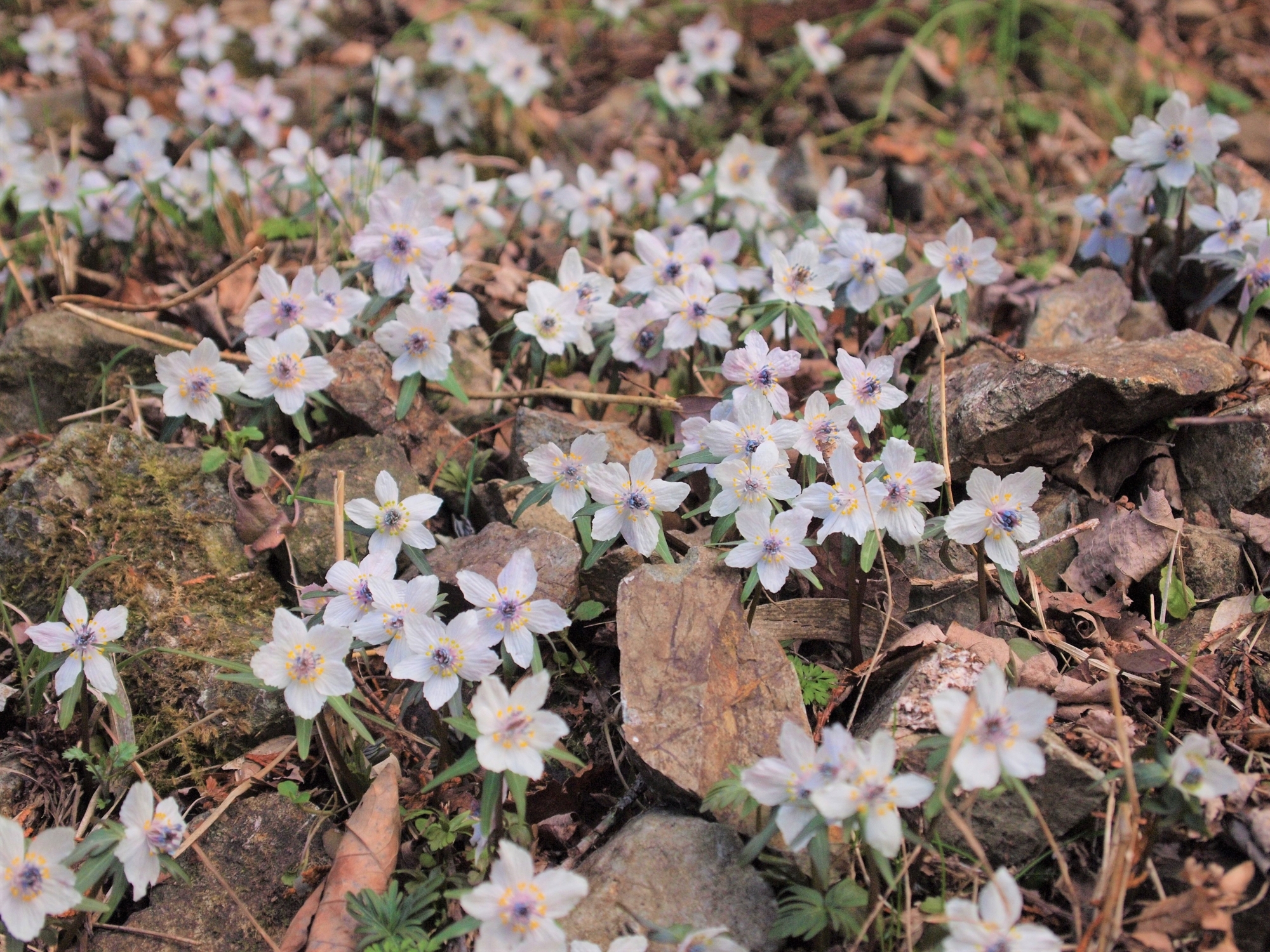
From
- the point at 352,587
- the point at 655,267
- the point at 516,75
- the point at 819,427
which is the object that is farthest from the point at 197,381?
the point at 516,75

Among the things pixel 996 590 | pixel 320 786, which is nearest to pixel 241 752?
pixel 320 786

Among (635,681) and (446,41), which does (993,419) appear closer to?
(635,681)

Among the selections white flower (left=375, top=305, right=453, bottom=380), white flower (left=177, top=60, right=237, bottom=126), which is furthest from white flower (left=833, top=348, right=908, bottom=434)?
white flower (left=177, top=60, right=237, bottom=126)

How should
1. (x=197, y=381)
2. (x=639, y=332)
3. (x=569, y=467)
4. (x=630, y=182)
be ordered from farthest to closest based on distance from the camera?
(x=630, y=182), (x=639, y=332), (x=197, y=381), (x=569, y=467)

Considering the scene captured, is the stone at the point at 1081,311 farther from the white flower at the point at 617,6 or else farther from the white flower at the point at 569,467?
the white flower at the point at 617,6

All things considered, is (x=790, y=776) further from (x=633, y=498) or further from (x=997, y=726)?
(x=633, y=498)

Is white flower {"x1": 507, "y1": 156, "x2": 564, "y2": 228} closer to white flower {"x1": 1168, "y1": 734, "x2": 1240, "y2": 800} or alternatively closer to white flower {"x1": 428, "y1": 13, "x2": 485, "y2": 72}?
white flower {"x1": 428, "y1": 13, "x2": 485, "y2": 72}
